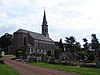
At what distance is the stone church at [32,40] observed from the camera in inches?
4515

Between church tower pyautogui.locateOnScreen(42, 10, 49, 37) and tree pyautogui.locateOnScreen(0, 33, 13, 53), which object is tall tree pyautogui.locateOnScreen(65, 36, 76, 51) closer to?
church tower pyautogui.locateOnScreen(42, 10, 49, 37)

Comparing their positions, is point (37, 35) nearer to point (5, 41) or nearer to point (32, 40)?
point (32, 40)

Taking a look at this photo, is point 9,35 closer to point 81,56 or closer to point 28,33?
point 28,33

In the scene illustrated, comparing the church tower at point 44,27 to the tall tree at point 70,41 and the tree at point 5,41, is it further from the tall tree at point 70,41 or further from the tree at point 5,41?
the tree at point 5,41

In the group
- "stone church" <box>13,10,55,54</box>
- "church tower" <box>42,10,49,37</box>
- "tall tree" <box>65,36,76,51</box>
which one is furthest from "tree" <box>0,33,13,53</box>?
"tall tree" <box>65,36,76,51</box>

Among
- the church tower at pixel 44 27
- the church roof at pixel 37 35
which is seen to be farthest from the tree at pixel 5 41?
the church tower at pixel 44 27

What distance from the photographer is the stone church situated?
4515 inches

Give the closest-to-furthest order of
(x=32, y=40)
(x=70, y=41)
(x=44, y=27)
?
(x=32, y=40), (x=44, y=27), (x=70, y=41)

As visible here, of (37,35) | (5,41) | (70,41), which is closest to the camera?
(5,41)

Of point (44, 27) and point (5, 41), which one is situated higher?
point (44, 27)

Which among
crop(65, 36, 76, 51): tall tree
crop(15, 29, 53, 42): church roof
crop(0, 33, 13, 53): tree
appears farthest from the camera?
crop(65, 36, 76, 51): tall tree

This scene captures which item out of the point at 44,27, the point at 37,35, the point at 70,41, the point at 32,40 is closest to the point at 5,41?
the point at 32,40

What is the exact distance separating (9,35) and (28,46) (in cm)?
1687

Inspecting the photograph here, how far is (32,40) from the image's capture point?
395 feet
